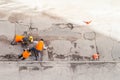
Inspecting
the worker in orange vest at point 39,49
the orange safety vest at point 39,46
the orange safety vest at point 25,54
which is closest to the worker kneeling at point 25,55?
the orange safety vest at point 25,54

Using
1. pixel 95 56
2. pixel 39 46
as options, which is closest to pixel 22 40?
pixel 39 46

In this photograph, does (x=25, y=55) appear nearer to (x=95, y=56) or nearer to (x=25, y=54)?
(x=25, y=54)

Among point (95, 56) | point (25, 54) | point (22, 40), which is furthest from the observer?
point (95, 56)

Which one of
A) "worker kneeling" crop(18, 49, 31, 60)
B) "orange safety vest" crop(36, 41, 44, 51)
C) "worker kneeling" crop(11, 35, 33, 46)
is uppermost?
"worker kneeling" crop(11, 35, 33, 46)

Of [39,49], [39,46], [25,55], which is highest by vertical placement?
[39,46]

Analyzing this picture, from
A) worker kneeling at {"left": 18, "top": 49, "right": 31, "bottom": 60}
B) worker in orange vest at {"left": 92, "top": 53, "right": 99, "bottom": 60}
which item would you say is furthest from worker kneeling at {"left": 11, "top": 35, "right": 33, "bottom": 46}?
worker in orange vest at {"left": 92, "top": 53, "right": 99, "bottom": 60}

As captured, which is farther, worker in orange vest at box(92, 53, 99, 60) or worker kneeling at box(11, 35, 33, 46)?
worker in orange vest at box(92, 53, 99, 60)

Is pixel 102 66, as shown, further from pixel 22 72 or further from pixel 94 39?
pixel 22 72

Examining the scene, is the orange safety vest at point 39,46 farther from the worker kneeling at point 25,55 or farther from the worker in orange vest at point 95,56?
the worker in orange vest at point 95,56

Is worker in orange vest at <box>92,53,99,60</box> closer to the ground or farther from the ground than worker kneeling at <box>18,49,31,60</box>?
closer to the ground

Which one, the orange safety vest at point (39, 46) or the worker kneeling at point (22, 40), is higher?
the worker kneeling at point (22, 40)

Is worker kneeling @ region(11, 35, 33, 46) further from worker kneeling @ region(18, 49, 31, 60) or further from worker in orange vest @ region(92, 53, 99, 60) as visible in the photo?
worker in orange vest @ region(92, 53, 99, 60)

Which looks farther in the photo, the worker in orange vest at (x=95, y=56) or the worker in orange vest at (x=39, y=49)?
the worker in orange vest at (x=95, y=56)

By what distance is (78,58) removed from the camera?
1681cm
